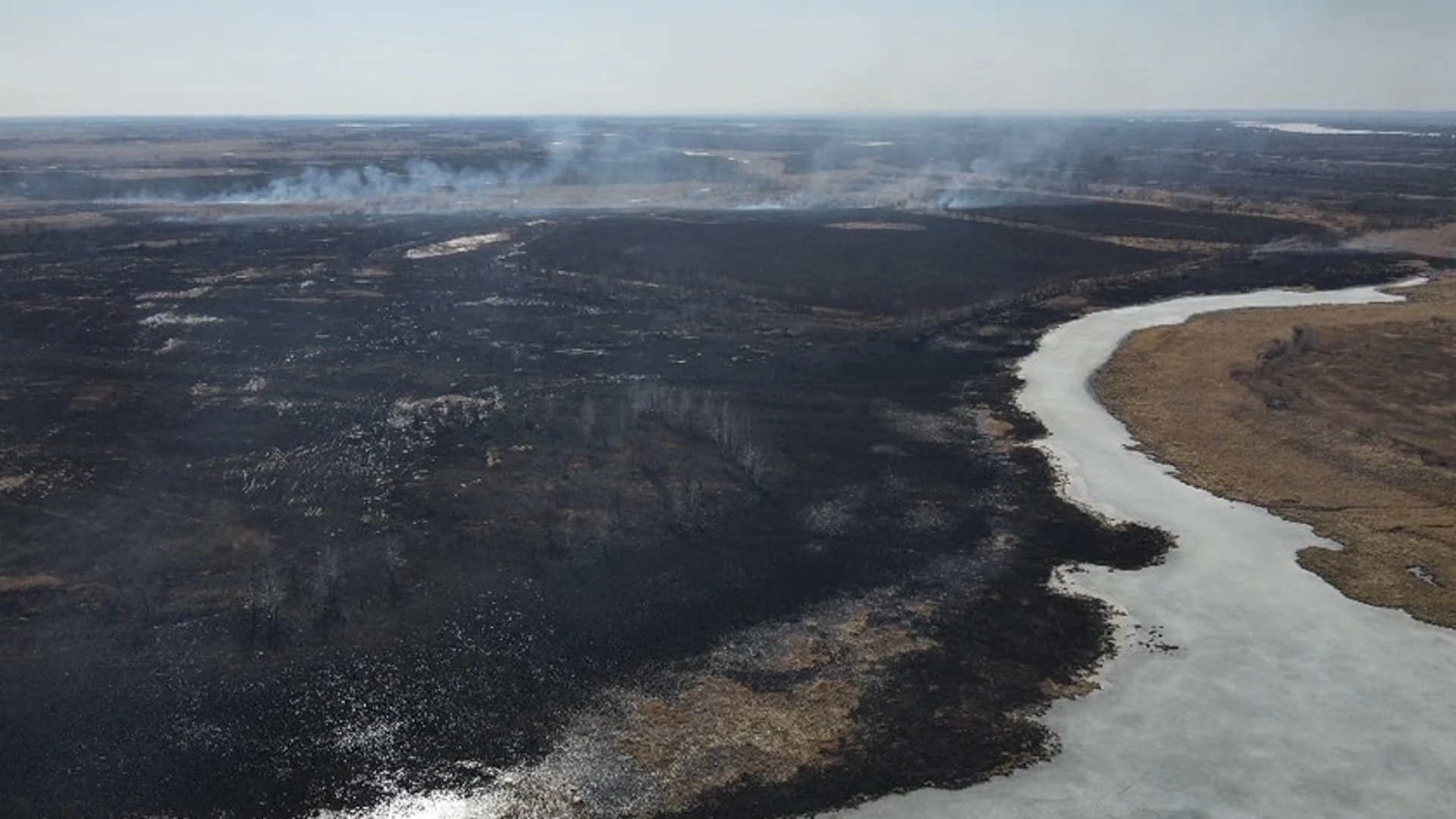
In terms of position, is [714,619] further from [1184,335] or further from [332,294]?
[332,294]

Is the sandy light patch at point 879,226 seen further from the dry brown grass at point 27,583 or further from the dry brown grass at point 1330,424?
the dry brown grass at point 27,583

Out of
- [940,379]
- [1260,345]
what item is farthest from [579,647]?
[1260,345]

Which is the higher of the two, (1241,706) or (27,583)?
(27,583)

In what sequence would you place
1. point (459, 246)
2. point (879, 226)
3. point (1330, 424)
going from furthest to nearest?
point (879, 226) < point (459, 246) < point (1330, 424)

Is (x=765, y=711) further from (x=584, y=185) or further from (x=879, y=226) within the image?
(x=584, y=185)

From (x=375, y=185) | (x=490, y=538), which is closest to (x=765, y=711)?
(x=490, y=538)

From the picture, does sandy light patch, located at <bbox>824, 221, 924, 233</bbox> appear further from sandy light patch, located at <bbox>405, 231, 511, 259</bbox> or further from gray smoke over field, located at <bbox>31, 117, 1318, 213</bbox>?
sandy light patch, located at <bbox>405, 231, 511, 259</bbox>

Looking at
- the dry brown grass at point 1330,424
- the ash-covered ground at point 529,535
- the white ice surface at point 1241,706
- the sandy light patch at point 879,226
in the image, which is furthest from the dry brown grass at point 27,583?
the sandy light patch at point 879,226
